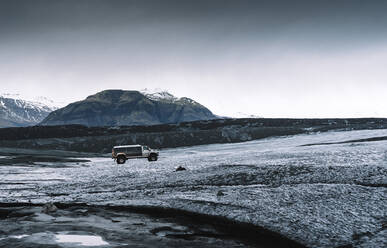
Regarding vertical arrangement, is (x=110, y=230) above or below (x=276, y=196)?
below

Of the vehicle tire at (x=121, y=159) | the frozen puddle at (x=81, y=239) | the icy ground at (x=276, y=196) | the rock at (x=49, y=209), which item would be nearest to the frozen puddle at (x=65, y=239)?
the frozen puddle at (x=81, y=239)

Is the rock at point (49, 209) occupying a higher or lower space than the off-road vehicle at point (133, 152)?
lower

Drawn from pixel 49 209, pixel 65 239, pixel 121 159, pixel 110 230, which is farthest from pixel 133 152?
pixel 65 239

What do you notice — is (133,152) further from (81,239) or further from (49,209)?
(81,239)

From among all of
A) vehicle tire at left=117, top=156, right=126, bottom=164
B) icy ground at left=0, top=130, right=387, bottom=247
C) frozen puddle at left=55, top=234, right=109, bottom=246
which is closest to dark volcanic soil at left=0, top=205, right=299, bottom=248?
frozen puddle at left=55, top=234, right=109, bottom=246

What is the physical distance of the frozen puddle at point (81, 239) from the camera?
8305mm

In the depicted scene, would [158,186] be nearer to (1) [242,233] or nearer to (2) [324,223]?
(1) [242,233]

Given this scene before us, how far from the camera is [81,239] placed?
8.62 meters

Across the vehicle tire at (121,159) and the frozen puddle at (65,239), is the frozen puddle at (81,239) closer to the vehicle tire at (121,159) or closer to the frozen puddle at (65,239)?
the frozen puddle at (65,239)

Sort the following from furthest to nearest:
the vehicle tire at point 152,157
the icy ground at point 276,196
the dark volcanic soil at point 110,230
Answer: the vehicle tire at point 152,157
the icy ground at point 276,196
the dark volcanic soil at point 110,230

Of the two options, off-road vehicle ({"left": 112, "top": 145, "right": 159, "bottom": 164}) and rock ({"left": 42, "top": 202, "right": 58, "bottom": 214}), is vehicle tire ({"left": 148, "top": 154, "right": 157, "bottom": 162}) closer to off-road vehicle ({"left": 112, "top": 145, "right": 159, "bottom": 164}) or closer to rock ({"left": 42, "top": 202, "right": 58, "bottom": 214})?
off-road vehicle ({"left": 112, "top": 145, "right": 159, "bottom": 164})

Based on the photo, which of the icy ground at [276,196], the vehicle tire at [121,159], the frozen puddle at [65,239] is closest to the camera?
the frozen puddle at [65,239]

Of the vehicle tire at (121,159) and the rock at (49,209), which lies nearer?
the rock at (49,209)

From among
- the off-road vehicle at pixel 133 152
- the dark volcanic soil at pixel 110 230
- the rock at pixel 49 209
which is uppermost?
the off-road vehicle at pixel 133 152
